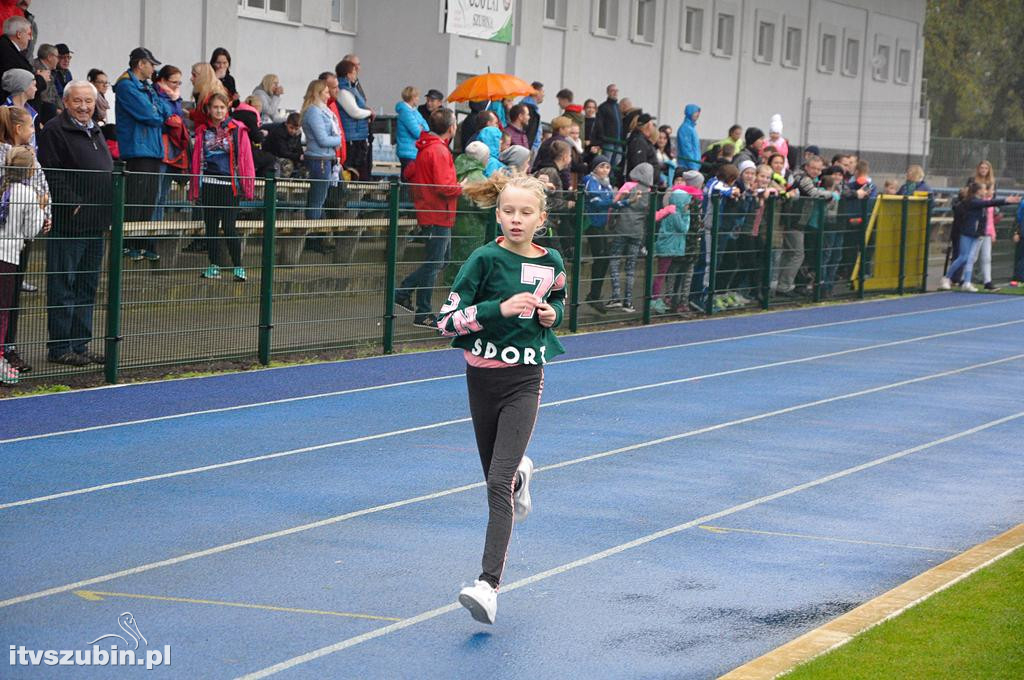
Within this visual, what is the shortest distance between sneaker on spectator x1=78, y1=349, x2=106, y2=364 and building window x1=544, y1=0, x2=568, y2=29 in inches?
971

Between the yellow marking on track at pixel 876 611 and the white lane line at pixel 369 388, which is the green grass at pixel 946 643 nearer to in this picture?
the yellow marking on track at pixel 876 611

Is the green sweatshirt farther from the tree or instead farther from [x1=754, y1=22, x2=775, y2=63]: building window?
the tree

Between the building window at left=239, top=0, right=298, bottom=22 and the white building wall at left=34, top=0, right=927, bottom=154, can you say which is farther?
the building window at left=239, top=0, right=298, bottom=22

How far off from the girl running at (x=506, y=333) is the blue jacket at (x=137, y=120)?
31.8 ft

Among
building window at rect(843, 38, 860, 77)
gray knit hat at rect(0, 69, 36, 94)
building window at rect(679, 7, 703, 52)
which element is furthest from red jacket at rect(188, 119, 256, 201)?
building window at rect(843, 38, 860, 77)

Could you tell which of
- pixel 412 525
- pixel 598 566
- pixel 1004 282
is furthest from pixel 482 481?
pixel 1004 282

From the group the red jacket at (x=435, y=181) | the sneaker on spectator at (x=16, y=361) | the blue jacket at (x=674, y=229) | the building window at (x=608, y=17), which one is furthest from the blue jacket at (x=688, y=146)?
the sneaker on spectator at (x=16, y=361)

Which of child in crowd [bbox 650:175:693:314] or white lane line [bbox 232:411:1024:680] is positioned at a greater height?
child in crowd [bbox 650:175:693:314]

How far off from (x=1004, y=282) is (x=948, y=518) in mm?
23051

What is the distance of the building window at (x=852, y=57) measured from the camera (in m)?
51.7

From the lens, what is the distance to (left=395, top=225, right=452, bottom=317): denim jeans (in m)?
16.5

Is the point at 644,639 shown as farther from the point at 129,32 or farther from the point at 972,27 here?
the point at 972,27

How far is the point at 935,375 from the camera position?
54.1 feet

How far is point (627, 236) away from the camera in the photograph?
19.8 m
